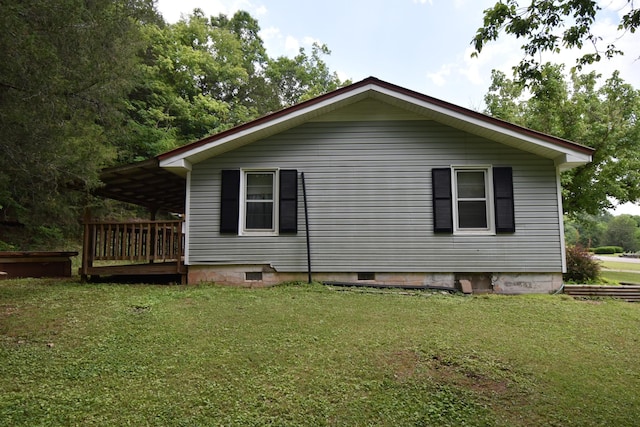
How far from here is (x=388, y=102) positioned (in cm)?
742

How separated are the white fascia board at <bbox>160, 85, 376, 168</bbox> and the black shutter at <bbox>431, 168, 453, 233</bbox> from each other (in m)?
2.33

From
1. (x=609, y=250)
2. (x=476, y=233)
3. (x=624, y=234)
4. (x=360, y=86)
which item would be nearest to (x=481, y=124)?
(x=476, y=233)

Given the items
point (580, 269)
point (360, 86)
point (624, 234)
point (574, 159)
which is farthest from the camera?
point (624, 234)

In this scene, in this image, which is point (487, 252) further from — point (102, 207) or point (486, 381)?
point (102, 207)

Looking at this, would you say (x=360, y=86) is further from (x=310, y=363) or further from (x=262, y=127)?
(x=310, y=363)

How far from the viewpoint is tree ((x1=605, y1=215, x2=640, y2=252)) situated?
200ft

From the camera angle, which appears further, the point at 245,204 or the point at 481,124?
the point at 245,204

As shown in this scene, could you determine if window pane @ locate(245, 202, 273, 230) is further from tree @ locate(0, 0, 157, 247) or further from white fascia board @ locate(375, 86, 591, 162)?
white fascia board @ locate(375, 86, 591, 162)

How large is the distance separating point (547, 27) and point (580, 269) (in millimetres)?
6613

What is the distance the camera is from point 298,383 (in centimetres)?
290

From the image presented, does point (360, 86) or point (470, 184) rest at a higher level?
point (360, 86)

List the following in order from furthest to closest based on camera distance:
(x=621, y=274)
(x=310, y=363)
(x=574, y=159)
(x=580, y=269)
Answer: (x=621, y=274)
(x=580, y=269)
(x=574, y=159)
(x=310, y=363)

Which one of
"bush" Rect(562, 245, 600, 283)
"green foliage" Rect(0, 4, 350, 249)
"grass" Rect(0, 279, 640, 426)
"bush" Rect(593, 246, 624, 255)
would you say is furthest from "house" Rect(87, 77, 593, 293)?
"bush" Rect(593, 246, 624, 255)

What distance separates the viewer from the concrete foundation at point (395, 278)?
695 centimetres
